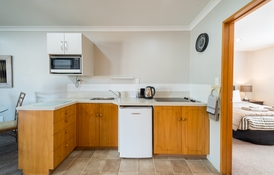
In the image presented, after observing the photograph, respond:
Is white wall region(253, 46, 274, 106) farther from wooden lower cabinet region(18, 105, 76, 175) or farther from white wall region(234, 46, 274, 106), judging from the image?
wooden lower cabinet region(18, 105, 76, 175)

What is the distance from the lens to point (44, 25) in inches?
100

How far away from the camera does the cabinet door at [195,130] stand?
1.97 meters

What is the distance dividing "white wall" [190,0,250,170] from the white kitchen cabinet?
2.08m

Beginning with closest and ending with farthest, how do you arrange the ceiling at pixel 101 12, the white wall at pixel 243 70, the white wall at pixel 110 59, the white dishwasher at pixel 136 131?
1. the ceiling at pixel 101 12
2. the white dishwasher at pixel 136 131
3. the white wall at pixel 110 59
4. the white wall at pixel 243 70

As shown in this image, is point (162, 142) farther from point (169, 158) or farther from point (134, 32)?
point (134, 32)

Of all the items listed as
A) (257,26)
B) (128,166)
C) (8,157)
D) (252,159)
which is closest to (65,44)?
(8,157)

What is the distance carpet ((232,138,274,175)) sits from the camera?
1.75 metres

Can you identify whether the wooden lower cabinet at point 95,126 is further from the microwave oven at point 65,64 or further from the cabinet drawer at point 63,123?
the microwave oven at point 65,64

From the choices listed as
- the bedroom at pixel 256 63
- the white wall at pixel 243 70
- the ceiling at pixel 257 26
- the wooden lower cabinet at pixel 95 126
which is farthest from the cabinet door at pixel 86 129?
the white wall at pixel 243 70

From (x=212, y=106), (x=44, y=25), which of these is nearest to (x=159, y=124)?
(x=212, y=106)

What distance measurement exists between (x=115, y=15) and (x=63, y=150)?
2.26 meters

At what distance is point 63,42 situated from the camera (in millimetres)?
2172

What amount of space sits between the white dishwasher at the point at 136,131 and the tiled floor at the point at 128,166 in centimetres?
14

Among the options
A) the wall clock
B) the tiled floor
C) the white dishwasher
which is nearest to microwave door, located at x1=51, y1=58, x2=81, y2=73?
the white dishwasher
